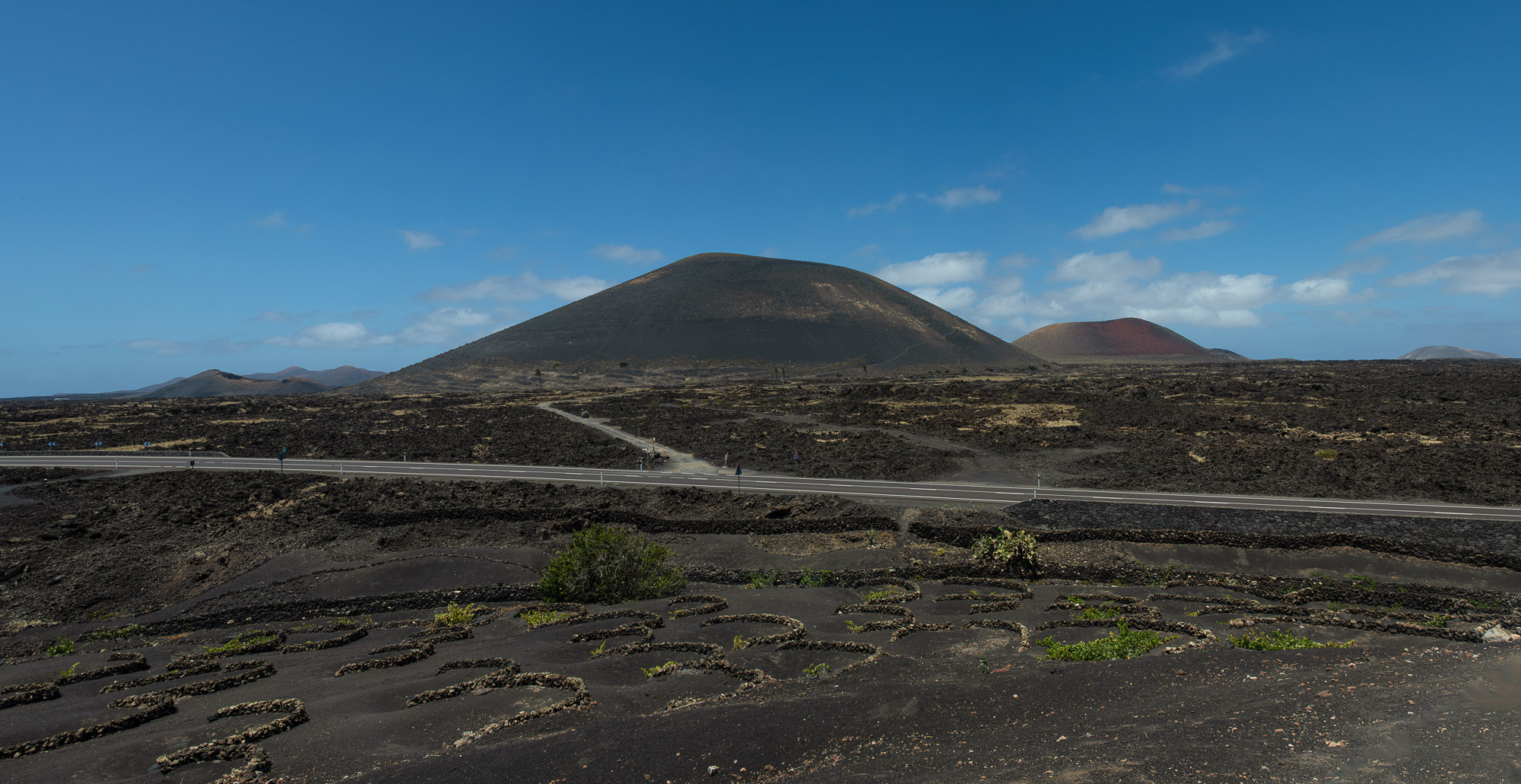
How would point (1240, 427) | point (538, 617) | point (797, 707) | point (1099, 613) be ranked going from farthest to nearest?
point (1240, 427) < point (538, 617) < point (1099, 613) < point (797, 707)

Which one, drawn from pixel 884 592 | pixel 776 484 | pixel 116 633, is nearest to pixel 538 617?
pixel 884 592

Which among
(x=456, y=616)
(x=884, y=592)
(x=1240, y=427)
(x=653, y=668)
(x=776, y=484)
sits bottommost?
(x=884, y=592)

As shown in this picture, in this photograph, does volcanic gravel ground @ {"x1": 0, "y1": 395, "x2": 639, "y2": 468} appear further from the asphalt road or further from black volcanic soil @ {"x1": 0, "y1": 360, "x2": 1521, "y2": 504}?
the asphalt road

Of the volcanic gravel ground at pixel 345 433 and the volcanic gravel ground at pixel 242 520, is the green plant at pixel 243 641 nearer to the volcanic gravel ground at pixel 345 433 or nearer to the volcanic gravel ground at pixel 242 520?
the volcanic gravel ground at pixel 242 520

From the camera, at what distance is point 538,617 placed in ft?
60.3

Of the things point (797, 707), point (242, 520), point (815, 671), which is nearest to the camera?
point (797, 707)

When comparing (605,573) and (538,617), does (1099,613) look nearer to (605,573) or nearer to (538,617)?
(605,573)

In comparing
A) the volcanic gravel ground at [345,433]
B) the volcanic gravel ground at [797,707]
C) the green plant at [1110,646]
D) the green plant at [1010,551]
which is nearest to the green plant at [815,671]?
the volcanic gravel ground at [797,707]

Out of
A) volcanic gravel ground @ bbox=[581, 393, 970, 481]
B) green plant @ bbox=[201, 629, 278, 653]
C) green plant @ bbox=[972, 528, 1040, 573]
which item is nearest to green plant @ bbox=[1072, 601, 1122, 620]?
green plant @ bbox=[972, 528, 1040, 573]

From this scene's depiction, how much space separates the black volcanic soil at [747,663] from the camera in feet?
30.1

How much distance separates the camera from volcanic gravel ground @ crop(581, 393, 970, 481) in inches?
1585

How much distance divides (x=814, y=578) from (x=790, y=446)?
26.4 metres

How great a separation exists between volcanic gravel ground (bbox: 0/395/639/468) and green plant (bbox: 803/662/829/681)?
31.3m

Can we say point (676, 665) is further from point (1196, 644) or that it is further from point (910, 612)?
point (1196, 644)
